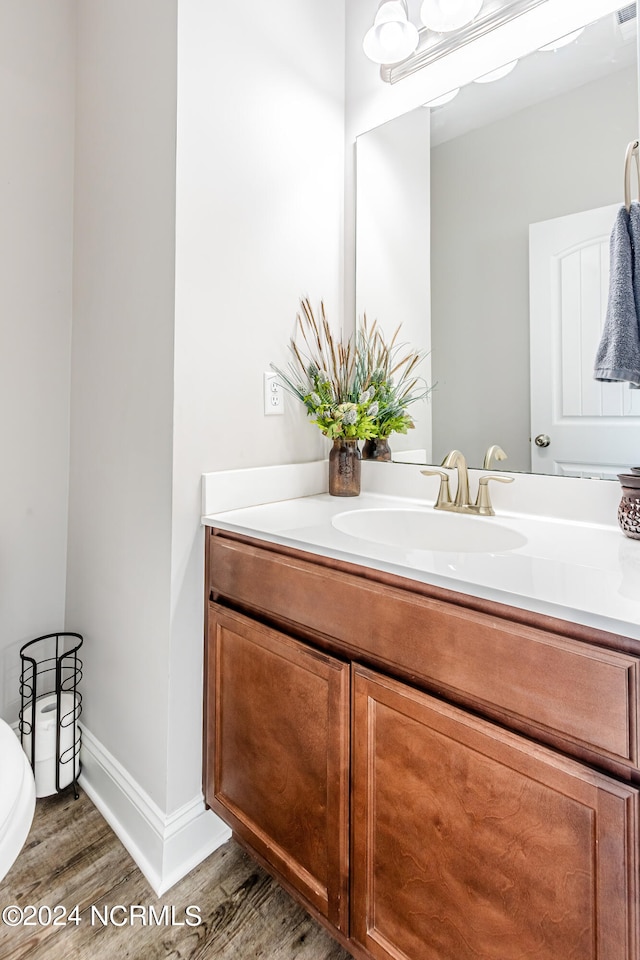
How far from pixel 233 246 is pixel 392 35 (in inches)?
30.5

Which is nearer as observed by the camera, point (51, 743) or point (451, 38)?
point (451, 38)

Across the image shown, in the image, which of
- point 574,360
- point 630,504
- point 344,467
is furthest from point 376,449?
point 630,504

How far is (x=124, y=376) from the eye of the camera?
4.35 ft

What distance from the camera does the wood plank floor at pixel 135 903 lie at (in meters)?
1.03

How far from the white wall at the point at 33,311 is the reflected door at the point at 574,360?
143 centimetres

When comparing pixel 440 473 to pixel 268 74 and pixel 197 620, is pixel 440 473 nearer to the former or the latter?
pixel 197 620

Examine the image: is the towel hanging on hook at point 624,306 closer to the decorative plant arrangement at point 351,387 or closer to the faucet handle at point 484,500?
the faucet handle at point 484,500

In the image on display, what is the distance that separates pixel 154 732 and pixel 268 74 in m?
1.76

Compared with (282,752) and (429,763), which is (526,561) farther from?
(282,752)

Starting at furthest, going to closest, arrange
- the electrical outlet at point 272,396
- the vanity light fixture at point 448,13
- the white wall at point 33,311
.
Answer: the white wall at point 33,311 → the electrical outlet at point 272,396 → the vanity light fixture at point 448,13

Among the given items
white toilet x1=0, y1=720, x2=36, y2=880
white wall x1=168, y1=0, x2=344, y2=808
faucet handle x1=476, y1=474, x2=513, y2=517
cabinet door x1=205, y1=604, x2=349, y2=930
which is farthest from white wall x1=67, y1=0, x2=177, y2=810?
faucet handle x1=476, y1=474, x2=513, y2=517

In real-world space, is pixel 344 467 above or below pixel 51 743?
above

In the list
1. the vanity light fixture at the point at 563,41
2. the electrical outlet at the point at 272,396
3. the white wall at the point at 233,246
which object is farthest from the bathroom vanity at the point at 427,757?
the vanity light fixture at the point at 563,41

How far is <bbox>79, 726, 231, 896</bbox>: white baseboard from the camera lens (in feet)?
3.91
